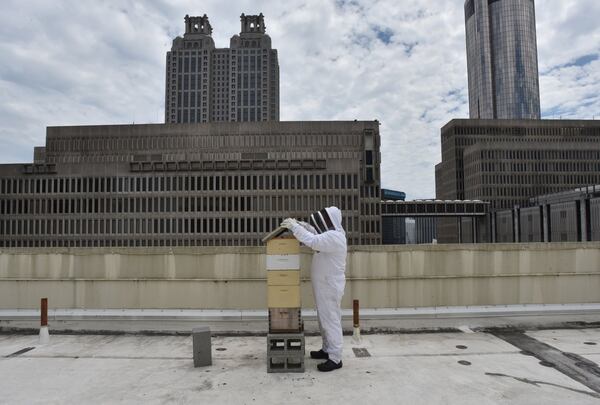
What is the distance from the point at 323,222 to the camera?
707 cm

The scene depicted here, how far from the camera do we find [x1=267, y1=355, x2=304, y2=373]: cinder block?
6688 mm

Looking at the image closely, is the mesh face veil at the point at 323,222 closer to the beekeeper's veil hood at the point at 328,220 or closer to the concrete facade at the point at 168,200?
the beekeeper's veil hood at the point at 328,220

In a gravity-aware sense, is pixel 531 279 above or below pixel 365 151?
below

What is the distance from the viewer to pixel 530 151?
11306 cm

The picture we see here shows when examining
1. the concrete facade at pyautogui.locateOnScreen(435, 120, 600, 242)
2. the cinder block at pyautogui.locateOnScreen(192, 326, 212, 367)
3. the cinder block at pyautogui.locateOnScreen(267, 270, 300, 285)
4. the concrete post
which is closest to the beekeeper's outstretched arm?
the cinder block at pyautogui.locateOnScreen(267, 270, 300, 285)

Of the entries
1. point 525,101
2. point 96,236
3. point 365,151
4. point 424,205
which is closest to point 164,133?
point 96,236

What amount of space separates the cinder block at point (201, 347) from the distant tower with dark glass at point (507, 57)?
208m

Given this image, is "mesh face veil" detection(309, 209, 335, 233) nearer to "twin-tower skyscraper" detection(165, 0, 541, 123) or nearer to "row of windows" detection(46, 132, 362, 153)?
"row of windows" detection(46, 132, 362, 153)

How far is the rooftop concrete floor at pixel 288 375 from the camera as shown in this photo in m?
5.72

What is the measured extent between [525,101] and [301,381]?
214m

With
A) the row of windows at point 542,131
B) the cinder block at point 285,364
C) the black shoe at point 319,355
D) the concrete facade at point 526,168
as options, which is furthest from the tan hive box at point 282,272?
the row of windows at point 542,131

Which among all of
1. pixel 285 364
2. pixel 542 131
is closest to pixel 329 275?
pixel 285 364

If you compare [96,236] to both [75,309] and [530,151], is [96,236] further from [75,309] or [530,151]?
[530,151]

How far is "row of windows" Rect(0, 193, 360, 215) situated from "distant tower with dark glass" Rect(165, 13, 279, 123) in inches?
4321
